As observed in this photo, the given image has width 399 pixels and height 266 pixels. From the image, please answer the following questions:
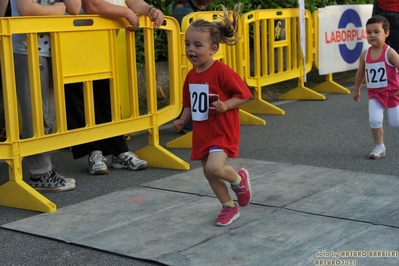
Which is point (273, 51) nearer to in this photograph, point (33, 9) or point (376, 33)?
point (376, 33)

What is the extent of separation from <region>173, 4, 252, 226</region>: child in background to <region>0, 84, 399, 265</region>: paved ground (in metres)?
0.29

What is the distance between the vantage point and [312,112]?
9297mm

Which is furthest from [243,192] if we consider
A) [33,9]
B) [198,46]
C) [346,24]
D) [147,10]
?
[346,24]

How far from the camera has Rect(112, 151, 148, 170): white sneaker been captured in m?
6.44

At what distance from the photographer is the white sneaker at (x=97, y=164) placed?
6.31 metres

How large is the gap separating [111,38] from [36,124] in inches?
38.8

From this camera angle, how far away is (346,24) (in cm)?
1125

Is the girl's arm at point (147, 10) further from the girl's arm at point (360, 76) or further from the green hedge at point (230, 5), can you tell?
the green hedge at point (230, 5)

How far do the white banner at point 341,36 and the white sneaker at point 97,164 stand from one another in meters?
5.15

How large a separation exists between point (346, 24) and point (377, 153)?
5010 millimetres

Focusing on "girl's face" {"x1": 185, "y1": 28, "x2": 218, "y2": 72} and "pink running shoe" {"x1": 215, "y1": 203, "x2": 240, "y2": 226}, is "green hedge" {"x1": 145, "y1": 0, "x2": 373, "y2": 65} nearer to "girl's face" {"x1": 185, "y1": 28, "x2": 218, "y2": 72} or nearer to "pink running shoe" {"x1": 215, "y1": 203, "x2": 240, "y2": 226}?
"girl's face" {"x1": 185, "y1": 28, "x2": 218, "y2": 72}

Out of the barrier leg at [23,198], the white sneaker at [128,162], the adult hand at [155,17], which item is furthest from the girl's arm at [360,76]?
the barrier leg at [23,198]

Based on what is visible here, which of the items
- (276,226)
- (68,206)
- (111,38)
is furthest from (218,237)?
(111,38)

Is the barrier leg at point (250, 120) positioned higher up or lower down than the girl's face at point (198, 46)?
lower down
